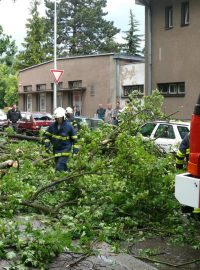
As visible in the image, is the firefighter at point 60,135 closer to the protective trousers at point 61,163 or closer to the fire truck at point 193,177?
the protective trousers at point 61,163

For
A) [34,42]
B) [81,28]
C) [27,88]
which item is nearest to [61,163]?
[27,88]

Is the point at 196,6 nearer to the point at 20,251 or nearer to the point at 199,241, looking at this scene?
the point at 199,241

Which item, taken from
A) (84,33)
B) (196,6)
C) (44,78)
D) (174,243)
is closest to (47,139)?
(174,243)

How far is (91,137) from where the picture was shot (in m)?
7.79

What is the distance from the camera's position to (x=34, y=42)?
56.0 metres

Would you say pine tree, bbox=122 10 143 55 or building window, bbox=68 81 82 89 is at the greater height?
pine tree, bbox=122 10 143 55

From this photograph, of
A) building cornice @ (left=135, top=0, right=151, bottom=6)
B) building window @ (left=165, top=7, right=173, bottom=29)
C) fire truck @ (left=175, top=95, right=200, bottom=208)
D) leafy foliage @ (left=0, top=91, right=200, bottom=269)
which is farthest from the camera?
building cornice @ (left=135, top=0, right=151, bottom=6)

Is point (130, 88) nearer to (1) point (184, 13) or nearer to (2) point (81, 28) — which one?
(1) point (184, 13)

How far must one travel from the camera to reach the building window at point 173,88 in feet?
80.4

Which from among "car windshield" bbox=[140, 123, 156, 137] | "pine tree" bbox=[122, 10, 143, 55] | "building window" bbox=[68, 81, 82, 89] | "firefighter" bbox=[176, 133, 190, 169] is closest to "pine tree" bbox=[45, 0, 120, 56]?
"pine tree" bbox=[122, 10, 143, 55]

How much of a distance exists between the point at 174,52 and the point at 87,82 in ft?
35.7

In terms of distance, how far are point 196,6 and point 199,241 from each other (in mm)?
18792

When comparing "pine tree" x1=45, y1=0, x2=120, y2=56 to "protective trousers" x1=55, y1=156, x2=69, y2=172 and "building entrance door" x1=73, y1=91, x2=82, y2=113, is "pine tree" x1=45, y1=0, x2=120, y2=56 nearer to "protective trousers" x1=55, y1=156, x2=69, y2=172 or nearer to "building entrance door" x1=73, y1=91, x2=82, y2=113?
"building entrance door" x1=73, y1=91, x2=82, y2=113

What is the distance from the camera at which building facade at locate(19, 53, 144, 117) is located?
3172 centimetres
